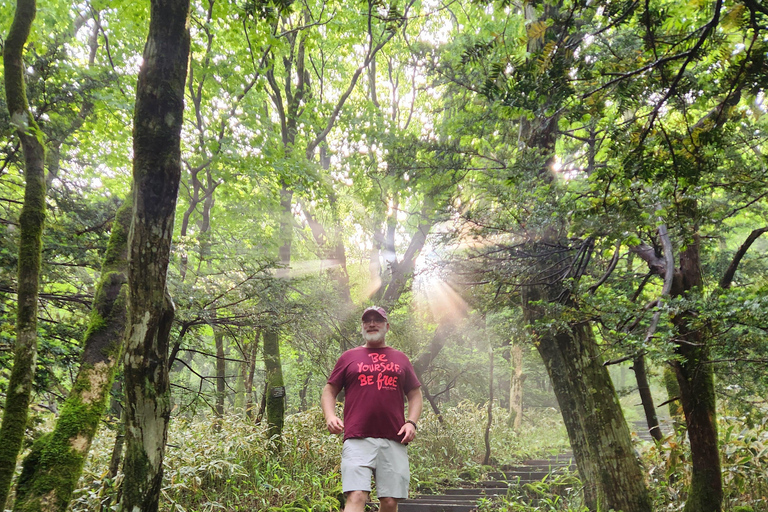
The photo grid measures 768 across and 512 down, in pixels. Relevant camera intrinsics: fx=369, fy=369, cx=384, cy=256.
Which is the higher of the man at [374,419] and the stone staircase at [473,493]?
the man at [374,419]

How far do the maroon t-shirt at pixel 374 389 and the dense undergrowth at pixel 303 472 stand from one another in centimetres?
269

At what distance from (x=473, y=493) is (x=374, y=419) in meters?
5.06

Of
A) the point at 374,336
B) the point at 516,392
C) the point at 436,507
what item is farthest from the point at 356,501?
the point at 516,392

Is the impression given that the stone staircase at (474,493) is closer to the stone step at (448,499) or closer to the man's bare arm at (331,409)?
the stone step at (448,499)

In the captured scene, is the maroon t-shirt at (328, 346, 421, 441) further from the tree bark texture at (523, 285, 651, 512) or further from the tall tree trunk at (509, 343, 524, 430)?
the tall tree trunk at (509, 343, 524, 430)

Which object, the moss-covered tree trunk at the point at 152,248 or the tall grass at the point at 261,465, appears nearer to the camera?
the moss-covered tree trunk at the point at 152,248

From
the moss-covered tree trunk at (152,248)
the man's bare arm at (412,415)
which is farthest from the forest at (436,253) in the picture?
the man's bare arm at (412,415)

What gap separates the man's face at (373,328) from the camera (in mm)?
3324

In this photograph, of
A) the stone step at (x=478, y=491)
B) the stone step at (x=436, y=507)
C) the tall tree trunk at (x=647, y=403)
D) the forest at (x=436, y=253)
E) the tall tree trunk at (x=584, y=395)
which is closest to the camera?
the forest at (x=436, y=253)

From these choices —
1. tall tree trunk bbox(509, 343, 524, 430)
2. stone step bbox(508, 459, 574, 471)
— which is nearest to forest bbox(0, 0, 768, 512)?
stone step bbox(508, 459, 574, 471)

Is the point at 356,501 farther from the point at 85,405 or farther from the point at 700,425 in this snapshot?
the point at 700,425

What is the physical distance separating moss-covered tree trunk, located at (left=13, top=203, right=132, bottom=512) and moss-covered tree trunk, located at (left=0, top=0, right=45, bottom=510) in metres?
0.39

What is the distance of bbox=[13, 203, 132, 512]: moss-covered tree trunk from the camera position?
321 centimetres

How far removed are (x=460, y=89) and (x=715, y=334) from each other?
566 cm
